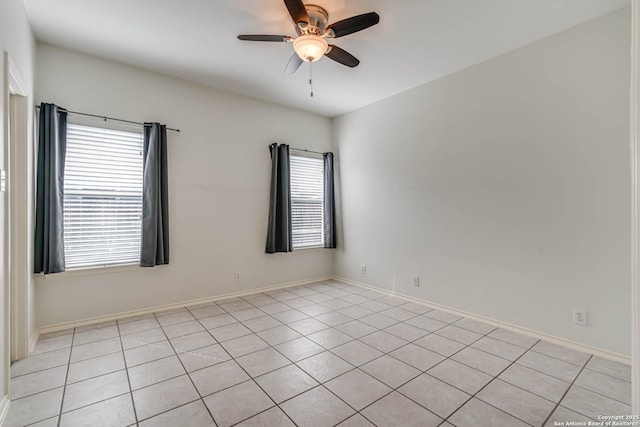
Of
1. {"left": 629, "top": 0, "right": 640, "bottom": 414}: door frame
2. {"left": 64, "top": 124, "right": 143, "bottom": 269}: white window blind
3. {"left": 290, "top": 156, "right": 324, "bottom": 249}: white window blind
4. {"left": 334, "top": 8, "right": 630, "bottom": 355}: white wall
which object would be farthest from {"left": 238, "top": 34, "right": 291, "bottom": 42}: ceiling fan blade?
{"left": 290, "top": 156, "right": 324, "bottom": 249}: white window blind

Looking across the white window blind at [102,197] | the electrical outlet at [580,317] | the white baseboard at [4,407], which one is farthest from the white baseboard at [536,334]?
the white baseboard at [4,407]

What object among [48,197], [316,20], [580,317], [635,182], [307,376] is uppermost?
[316,20]

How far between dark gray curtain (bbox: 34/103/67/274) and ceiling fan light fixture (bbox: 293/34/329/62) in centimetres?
237

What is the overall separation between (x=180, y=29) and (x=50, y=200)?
6.41 feet

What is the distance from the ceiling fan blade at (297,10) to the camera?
192 centimetres

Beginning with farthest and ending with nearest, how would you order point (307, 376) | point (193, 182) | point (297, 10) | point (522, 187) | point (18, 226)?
point (193, 182) → point (522, 187) → point (18, 226) → point (307, 376) → point (297, 10)

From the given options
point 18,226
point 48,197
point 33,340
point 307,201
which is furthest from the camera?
point 307,201

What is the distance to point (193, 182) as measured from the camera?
12.3 feet

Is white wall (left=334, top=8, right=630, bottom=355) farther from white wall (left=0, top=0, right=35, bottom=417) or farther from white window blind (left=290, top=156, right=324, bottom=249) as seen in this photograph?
white wall (left=0, top=0, right=35, bottom=417)

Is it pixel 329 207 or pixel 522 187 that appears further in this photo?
pixel 329 207

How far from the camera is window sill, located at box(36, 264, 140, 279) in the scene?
9.69 feet

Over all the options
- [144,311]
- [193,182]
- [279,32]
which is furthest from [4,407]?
[279,32]

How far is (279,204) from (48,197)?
249 cm

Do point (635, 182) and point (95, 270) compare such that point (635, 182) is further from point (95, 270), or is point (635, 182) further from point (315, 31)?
point (95, 270)
